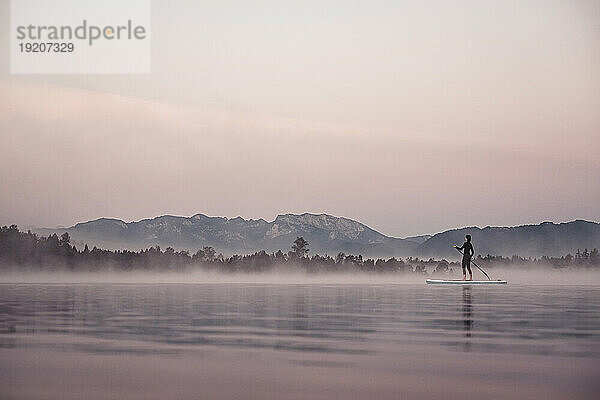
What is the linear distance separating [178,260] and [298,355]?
4244 centimetres

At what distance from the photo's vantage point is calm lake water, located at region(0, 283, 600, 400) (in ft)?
18.0

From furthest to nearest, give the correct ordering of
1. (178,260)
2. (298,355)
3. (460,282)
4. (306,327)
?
(178,260) → (460,282) → (306,327) → (298,355)

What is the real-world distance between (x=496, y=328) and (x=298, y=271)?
35.2 meters

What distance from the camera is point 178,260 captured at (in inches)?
1929

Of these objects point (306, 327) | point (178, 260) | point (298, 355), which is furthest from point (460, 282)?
point (178, 260)

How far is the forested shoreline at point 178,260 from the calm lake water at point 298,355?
32.8 m

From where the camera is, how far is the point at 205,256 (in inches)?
1875

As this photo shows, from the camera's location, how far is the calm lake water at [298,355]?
549 centimetres

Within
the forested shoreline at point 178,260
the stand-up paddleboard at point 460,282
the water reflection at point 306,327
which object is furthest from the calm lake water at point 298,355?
the forested shoreline at point 178,260

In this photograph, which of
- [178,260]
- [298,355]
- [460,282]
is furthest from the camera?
[178,260]

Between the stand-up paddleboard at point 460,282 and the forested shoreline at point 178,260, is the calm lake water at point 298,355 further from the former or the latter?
the forested shoreline at point 178,260

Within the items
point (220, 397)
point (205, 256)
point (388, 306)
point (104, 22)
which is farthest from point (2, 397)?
point (205, 256)

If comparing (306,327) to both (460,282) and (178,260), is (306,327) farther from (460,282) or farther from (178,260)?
(178,260)

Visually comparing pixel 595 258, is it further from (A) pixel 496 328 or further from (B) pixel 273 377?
(B) pixel 273 377
